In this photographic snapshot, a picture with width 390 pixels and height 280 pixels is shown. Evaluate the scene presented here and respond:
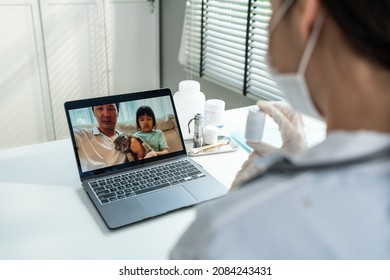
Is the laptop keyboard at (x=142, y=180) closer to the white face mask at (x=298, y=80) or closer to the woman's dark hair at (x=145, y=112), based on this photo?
the woman's dark hair at (x=145, y=112)

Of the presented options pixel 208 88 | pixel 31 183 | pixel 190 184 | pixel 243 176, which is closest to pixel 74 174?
pixel 31 183

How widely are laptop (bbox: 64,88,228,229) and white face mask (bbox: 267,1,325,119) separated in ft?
1.40

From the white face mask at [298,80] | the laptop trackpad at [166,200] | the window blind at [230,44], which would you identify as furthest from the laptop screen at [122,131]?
the window blind at [230,44]

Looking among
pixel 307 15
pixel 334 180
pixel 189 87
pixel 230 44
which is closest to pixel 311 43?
pixel 307 15

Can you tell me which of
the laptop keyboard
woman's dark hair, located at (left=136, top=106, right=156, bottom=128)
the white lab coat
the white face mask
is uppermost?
the white face mask

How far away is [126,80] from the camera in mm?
2627

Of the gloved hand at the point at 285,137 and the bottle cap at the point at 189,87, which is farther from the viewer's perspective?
the bottle cap at the point at 189,87

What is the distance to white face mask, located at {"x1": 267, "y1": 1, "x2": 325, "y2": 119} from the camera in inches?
17.7

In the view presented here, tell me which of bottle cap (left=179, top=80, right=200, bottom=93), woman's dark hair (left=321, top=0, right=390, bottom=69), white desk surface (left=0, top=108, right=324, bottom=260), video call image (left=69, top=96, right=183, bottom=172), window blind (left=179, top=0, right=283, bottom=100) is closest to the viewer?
woman's dark hair (left=321, top=0, right=390, bottom=69)

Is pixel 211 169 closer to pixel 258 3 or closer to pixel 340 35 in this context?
pixel 340 35

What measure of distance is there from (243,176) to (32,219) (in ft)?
1.59

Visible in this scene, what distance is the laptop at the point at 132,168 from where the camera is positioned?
86 centimetres

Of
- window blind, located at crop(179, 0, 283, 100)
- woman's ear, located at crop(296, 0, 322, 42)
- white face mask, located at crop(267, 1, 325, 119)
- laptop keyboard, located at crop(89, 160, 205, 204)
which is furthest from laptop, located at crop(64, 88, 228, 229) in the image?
window blind, located at crop(179, 0, 283, 100)

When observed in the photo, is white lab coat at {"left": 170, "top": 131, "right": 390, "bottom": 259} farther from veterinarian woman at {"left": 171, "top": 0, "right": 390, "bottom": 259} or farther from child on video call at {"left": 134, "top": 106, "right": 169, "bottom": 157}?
child on video call at {"left": 134, "top": 106, "right": 169, "bottom": 157}
